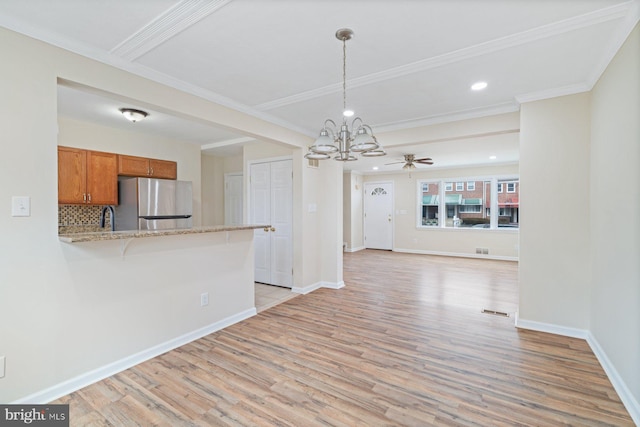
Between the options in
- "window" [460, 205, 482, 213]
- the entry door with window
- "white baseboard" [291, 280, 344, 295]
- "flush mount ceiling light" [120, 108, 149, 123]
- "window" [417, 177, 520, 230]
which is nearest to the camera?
"flush mount ceiling light" [120, 108, 149, 123]

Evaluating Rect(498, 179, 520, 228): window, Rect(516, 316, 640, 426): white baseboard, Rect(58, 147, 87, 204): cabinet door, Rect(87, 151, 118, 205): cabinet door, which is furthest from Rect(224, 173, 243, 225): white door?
Rect(498, 179, 520, 228): window

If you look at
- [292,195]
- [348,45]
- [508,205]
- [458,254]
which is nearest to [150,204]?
[292,195]

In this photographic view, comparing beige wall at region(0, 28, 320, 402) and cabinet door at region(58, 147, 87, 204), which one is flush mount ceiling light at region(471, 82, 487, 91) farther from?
Result: cabinet door at region(58, 147, 87, 204)

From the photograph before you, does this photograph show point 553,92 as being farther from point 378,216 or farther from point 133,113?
point 378,216

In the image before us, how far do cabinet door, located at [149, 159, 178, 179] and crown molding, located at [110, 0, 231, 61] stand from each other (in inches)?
108

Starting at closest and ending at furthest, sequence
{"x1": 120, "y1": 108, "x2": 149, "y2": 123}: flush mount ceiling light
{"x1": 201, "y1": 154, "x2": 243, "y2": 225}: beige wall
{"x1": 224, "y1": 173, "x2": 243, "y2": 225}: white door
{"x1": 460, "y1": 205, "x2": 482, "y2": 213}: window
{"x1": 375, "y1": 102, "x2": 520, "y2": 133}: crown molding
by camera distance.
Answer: {"x1": 375, "y1": 102, "x2": 520, "y2": 133}: crown molding → {"x1": 120, "y1": 108, "x2": 149, "y2": 123}: flush mount ceiling light → {"x1": 201, "y1": 154, "x2": 243, "y2": 225}: beige wall → {"x1": 224, "y1": 173, "x2": 243, "y2": 225}: white door → {"x1": 460, "y1": 205, "x2": 482, "y2": 213}: window

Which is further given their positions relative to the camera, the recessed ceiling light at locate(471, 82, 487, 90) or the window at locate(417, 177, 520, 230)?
the window at locate(417, 177, 520, 230)

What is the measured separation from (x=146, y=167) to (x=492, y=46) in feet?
15.5

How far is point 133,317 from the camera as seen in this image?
242 cm

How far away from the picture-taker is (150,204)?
4.38 meters

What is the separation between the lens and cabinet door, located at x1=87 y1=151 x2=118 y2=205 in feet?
13.3

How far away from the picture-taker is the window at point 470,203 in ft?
24.2

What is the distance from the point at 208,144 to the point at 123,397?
13.9 ft

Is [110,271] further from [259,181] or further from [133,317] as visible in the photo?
[259,181]
